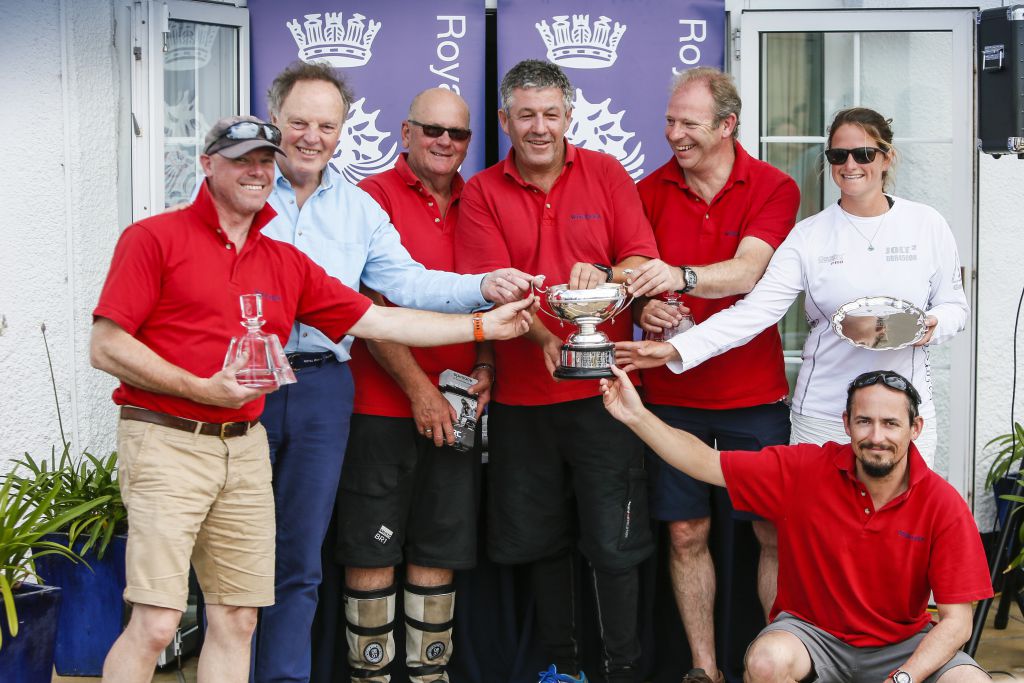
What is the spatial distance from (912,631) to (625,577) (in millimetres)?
1011

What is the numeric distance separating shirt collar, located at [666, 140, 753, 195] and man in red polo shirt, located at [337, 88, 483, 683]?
2.51ft

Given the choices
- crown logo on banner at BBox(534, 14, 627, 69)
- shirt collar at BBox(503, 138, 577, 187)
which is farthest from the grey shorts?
crown logo on banner at BBox(534, 14, 627, 69)

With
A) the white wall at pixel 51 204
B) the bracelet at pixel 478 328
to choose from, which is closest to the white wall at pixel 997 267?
the bracelet at pixel 478 328

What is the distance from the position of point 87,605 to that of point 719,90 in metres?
2.90

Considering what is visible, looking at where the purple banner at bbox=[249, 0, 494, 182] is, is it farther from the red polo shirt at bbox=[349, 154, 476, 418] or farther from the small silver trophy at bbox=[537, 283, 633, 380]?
the small silver trophy at bbox=[537, 283, 633, 380]

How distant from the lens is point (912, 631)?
3377 millimetres

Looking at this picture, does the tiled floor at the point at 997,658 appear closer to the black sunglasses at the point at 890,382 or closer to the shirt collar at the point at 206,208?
the black sunglasses at the point at 890,382

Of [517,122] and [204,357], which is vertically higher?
[517,122]

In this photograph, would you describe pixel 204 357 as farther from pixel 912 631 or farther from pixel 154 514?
pixel 912 631

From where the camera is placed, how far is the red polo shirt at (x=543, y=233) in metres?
3.92

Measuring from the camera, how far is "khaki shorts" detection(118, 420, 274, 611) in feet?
9.87

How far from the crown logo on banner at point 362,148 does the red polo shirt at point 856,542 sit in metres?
2.49

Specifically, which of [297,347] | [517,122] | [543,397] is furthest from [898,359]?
[297,347]

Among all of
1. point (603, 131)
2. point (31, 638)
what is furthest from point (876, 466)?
point (31, 638)
